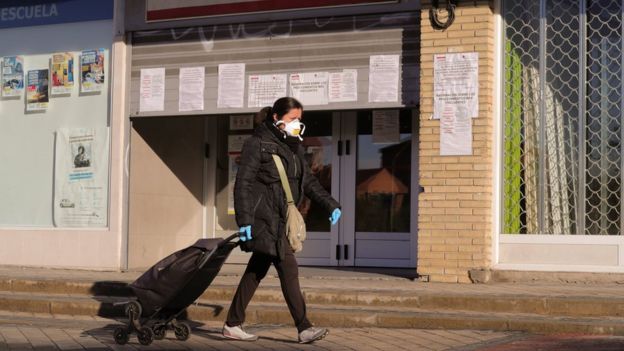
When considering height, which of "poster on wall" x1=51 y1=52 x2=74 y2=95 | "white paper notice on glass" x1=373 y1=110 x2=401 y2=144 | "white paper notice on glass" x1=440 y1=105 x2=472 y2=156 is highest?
"poster on wall" x1=51 y1=52 x2=74 y2=95

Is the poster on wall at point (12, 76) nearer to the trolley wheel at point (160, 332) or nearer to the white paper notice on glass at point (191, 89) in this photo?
the white paper notice on glass at point (191, 89)

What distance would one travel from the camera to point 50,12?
13.7 m

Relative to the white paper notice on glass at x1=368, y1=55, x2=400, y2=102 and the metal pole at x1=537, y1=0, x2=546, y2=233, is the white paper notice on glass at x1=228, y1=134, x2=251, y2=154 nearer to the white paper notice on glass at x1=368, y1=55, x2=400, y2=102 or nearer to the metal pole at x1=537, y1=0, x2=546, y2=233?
the white paper notice on glass at x1=368, y1=55, x2=400, y2=102

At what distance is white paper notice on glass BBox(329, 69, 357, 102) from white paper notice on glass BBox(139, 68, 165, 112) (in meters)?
2.25

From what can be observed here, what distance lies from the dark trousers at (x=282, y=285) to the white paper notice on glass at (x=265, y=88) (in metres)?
4.19

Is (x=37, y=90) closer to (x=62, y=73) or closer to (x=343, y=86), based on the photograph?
(x=62, y=73)

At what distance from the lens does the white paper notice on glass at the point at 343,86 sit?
11.7 m

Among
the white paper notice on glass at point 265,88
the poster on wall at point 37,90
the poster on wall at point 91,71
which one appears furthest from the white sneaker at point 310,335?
the poster on wall at point 37,90

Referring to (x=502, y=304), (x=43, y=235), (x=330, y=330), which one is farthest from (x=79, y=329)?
(x=43, y=235)

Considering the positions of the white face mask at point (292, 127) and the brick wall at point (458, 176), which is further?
the brick wall at point (458, 176)

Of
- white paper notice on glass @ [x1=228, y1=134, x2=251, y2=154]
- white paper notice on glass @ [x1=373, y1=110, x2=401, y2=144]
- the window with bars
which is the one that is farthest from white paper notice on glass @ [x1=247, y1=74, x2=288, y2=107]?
the window with bars

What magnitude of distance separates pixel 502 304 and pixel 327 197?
6.57 feet

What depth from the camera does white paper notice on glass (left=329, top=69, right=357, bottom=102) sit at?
38.4 feet

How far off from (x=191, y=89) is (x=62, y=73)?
6.88ft
